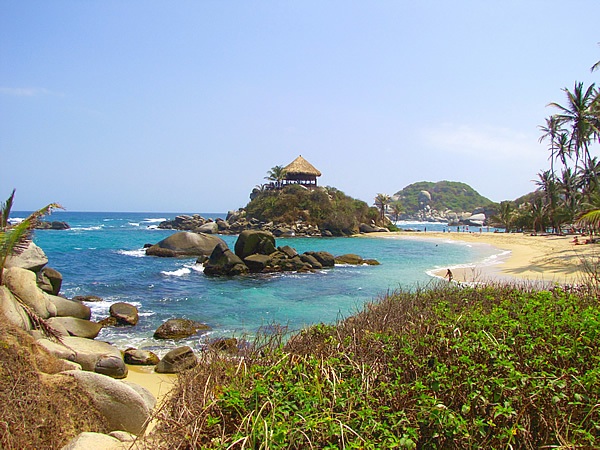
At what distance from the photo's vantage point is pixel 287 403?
3.75 meters

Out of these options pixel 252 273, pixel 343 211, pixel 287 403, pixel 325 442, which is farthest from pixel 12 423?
pixel 343 211

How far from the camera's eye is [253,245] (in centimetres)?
2983

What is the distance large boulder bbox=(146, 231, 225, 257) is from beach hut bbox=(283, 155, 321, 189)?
35143 mm

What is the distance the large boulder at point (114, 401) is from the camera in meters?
6.30

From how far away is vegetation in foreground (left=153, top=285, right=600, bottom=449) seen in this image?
3.52 metres

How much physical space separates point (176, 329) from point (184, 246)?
23.5 metres

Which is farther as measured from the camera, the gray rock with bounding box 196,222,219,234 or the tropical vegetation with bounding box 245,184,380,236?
the gray rock with bounding box 196,222,219,234

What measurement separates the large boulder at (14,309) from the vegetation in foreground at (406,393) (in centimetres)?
524

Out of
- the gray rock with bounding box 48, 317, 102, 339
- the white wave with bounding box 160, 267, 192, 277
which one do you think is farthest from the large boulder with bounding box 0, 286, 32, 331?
the white wave with bounding box 160, 267, 192, 277

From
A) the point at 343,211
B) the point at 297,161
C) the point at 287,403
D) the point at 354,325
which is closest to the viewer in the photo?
the point at 287,403

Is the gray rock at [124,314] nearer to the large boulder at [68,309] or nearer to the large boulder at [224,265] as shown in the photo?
the large boulder at [68,309]

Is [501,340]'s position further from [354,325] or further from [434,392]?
[354,325]

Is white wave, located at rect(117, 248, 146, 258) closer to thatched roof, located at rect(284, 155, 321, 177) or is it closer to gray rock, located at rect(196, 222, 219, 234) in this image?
gray rock, located at rect(196, 222, 219, 234)

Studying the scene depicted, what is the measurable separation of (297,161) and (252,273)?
4761 cm
